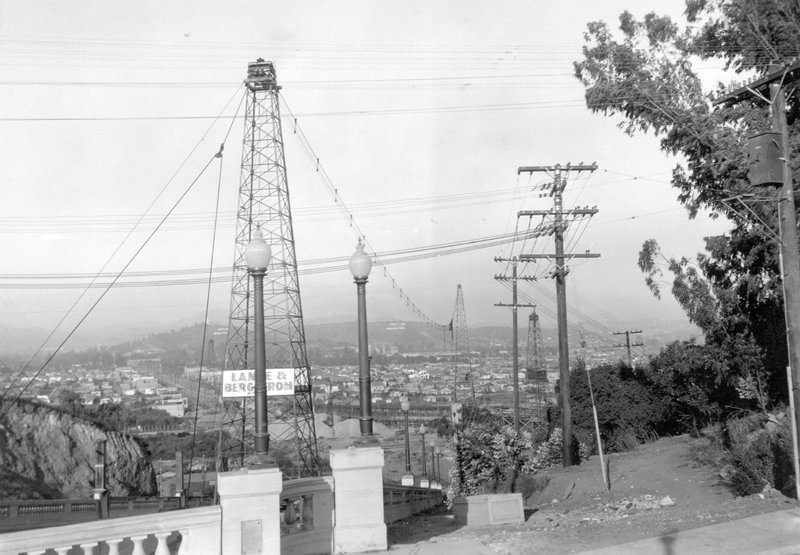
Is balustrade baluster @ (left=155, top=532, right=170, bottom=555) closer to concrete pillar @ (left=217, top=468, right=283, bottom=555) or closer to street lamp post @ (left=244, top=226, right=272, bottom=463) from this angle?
concrete pillar @ (left=217, top=468, right=283, bottom=555)

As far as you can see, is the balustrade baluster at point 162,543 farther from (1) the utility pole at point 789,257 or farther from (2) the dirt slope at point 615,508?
(1) the utility pole at point 789,257

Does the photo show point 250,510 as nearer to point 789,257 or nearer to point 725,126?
point 789,257

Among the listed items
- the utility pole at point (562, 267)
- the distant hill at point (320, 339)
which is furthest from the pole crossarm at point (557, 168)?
the distant hill at point (320, 339)

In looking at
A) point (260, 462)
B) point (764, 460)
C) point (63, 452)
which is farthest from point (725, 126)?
point (63, 452)

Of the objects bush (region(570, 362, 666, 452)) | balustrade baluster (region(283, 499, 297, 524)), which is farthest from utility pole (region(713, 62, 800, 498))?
bush (region(570, 362, 666, 452))

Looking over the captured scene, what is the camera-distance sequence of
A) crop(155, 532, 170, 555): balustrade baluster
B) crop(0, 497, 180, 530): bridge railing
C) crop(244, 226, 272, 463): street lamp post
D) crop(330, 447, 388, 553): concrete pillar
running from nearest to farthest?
crop(155, 532, 170, 555): balustrade baluster, crop(244, 226, 272, 463): street lamp post, crop(330, 447, 388, 553): concrete pillar, crop(0, 497, 180, 530): bridge railing

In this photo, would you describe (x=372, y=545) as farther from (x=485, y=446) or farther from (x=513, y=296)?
(x=513, y=296)

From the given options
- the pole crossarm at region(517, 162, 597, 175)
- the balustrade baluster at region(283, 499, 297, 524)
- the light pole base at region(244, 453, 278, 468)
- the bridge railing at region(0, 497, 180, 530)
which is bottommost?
the bridge railing at region(0, 497, 180, 530)
